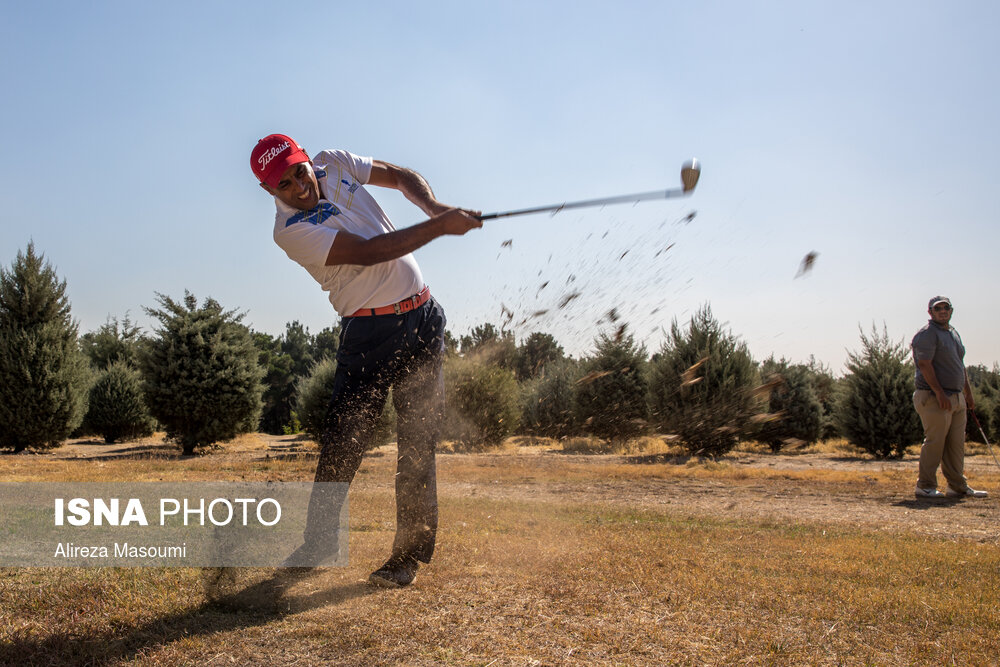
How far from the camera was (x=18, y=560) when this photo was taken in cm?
321

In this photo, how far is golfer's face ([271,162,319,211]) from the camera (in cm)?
307

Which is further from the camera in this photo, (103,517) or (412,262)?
(103,517)

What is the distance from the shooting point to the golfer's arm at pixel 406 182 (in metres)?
3.65

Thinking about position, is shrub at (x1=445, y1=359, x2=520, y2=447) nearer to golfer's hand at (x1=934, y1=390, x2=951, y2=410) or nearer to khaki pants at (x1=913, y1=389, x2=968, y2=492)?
khaki pants at (x1=913, y1=389, x2=968, y2=492)

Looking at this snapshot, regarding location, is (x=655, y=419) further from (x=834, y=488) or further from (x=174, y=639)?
(x=174, y=639)

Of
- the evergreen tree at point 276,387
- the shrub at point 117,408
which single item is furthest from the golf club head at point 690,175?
the evergreen tree at point 276,387

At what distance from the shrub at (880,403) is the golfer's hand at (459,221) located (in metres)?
13.1

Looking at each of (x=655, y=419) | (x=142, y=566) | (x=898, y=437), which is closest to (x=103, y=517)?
(x=142, y=566)

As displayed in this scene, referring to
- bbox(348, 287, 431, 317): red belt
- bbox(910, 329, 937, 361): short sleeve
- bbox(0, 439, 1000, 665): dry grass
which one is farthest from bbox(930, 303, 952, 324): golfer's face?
bbox(348, 287, 431, 317): red belt

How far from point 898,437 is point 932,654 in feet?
42.5

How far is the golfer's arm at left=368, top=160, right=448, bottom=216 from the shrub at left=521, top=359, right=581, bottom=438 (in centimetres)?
1469

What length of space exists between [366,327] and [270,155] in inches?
34.0

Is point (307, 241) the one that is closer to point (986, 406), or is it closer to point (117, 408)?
point (117, 408)

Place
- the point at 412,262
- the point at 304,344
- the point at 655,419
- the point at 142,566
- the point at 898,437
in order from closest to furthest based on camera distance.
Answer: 1. the point at 142,566
2. the point at 412,262
3. the point at 898,437
4. the point at 655,419
5. the point at 304,344
